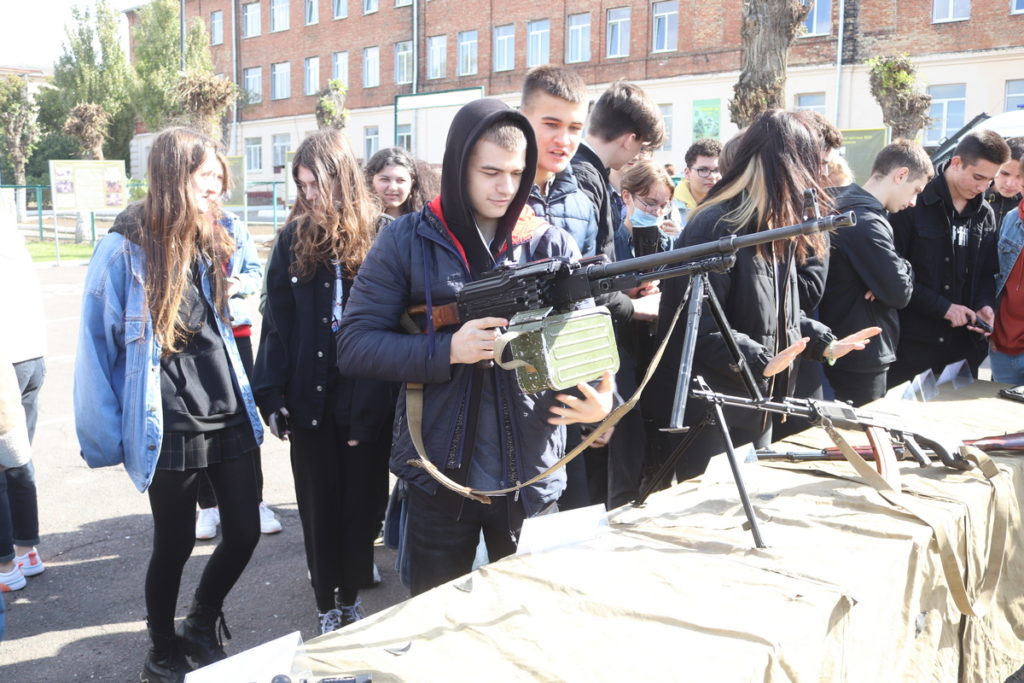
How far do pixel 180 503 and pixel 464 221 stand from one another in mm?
1438

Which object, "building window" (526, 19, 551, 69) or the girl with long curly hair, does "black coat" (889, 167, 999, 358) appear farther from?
"building window" (526, 19, 551, 69)

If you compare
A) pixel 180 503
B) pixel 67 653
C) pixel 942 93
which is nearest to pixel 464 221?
pixel 180 503

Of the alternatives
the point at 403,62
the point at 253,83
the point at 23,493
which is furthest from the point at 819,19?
the point at 253,83

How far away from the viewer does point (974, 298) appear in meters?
4.79

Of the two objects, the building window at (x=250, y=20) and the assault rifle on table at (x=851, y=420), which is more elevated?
the building window at (x=250, y=20)

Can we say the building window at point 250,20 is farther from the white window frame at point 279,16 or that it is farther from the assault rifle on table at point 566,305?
the assault rifle on table at point 566,305

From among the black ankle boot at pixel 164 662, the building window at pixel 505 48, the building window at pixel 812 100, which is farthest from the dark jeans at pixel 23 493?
the building window at pixel 505 48

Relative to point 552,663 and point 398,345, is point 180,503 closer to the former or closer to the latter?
point 398,345

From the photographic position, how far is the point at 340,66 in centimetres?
4191

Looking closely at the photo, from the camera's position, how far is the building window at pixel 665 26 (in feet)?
99.4

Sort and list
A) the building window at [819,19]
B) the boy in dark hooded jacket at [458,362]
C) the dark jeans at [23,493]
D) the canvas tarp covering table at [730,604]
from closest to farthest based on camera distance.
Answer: the canvas tarp covering table at [730,604]
the boy in dark hooded jacket at [458,362]
the dark jeans at [23,493]
the building window at [819,19]

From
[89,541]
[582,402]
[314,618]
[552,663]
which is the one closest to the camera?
[552,663]

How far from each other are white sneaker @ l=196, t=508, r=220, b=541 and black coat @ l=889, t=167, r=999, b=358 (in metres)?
3.89

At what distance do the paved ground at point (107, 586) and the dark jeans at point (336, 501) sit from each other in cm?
38
